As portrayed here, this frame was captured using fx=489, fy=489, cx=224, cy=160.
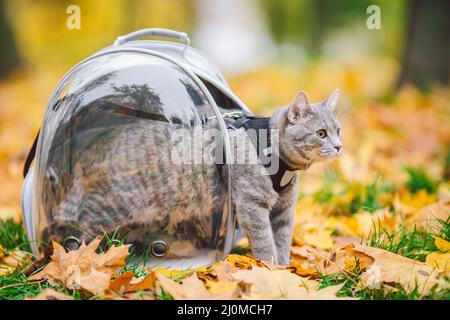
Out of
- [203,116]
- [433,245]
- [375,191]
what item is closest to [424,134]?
[375,191]

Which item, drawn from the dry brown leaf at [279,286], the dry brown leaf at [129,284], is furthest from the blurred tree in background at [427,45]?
the dry brown leaf at [129,284]

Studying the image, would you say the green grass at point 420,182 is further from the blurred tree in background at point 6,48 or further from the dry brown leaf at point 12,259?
the blurred tree in background at point 6,48

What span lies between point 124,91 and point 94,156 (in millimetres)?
348

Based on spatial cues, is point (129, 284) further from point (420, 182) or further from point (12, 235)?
point (420, 182)

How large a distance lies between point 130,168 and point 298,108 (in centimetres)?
82

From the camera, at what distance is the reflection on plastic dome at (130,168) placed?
2180mm

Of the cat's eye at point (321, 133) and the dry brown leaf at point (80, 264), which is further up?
the cat's eye at point (321, 133)

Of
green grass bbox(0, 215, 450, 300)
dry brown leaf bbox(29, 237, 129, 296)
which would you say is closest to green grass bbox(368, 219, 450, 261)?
green grass bbox(0, 215, 450, 300)

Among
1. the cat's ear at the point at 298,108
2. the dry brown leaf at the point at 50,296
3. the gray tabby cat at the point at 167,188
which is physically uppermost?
the cat's ear at the point at 298,108

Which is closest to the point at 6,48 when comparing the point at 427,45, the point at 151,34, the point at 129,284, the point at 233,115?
the point at 427,45

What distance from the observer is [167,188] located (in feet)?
7.14

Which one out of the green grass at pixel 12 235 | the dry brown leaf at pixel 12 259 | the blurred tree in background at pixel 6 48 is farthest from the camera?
the blurred tree in background at pixel 6 48

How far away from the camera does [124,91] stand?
7.32ft

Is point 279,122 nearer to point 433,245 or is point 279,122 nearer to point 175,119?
point 175,119
